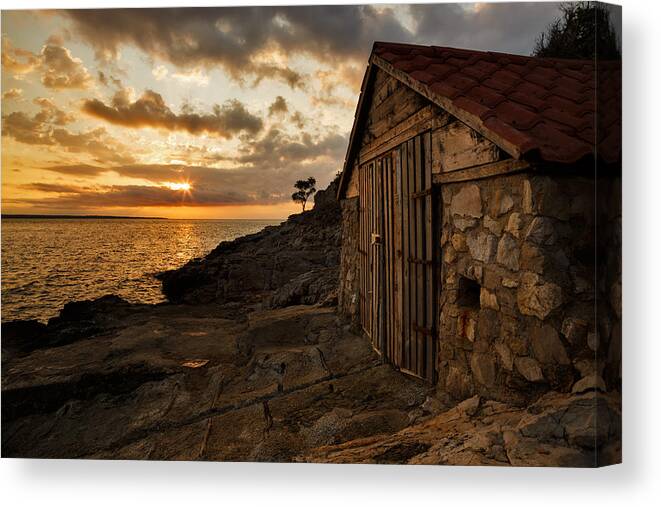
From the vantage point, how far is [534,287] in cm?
254

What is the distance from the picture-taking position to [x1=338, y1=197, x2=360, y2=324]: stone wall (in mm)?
6572

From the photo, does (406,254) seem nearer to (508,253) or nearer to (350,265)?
(508,253)

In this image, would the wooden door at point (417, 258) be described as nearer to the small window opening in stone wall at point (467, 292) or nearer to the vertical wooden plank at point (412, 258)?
the vertical wooden plank at point (412, 258)

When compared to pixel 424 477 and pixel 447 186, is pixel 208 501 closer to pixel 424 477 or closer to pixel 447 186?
pixel 424 477

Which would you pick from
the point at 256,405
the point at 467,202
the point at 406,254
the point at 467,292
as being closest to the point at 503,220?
the point at 467,202

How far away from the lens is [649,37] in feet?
9.76

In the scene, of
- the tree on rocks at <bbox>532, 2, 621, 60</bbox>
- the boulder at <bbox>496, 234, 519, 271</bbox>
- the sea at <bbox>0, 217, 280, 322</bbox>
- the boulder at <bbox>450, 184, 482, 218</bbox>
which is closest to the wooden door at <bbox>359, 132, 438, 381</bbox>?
the boulder at <bbox>450, 184, 482, 218</bbox>

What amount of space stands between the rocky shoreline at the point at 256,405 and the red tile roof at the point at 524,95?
5.48ft

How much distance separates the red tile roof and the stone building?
1 centimetres

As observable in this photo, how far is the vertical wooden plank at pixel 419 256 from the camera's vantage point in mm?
3885

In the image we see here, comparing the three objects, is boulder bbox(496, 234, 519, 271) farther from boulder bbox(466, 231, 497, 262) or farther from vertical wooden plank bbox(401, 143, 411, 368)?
vertical wooden plank bbox(401, 143, 411, 368)

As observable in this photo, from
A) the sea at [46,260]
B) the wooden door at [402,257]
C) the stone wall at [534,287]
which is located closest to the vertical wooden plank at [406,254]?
the wooden door at [402,257]

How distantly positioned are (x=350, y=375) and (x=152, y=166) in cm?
334

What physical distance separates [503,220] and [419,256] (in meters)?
1.25
